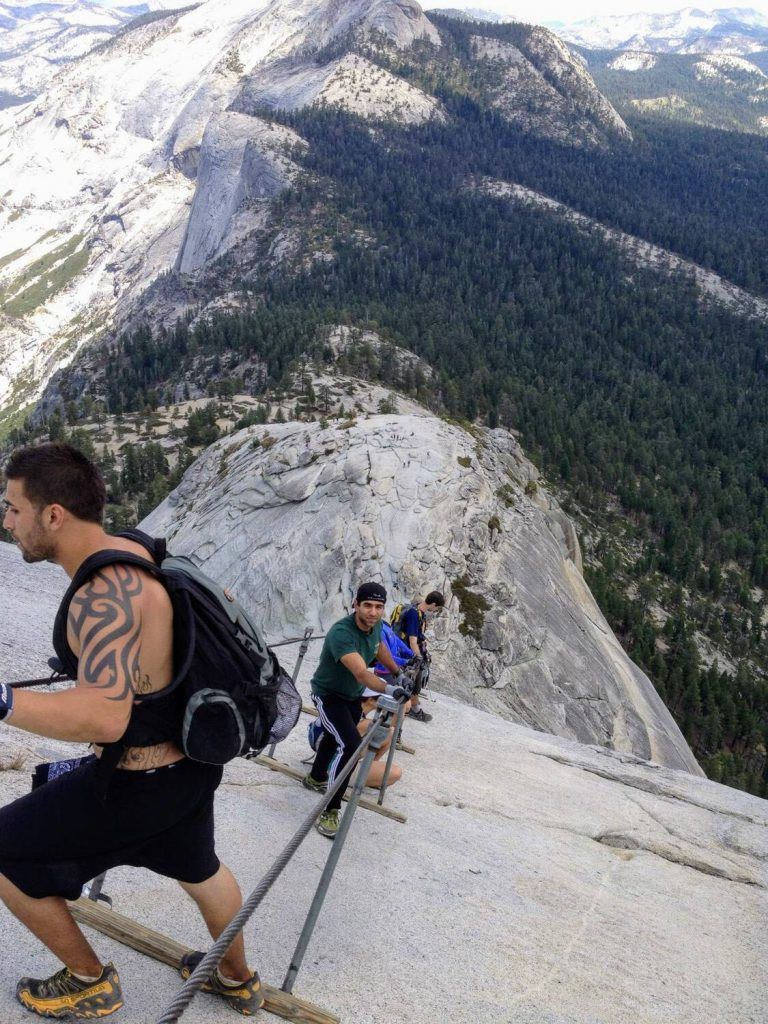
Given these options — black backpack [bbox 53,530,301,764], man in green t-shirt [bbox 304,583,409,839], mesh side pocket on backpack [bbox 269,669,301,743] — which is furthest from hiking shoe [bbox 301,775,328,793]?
black backpack [bbox 53,530,301,764]

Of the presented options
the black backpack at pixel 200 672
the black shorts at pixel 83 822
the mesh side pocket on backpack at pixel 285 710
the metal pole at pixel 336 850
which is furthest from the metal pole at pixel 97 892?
the black backpack at pixel 200 672

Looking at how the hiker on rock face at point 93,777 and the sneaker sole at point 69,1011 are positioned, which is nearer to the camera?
the hiker on rock face at point 93,777

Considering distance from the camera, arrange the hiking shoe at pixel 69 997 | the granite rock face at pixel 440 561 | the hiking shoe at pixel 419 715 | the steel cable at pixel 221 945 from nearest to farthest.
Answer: the steel cable at pixel 221 945 → the hiking shoe at pixel 69 997 → the hiking shoe at pixel 419 715 → the granite rock face at pixel 440 561

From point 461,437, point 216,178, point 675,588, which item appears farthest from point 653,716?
point 216,178

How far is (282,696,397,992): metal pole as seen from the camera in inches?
169

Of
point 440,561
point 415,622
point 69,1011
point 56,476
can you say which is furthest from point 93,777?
point 440,561

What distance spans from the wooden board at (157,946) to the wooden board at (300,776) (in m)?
3.12

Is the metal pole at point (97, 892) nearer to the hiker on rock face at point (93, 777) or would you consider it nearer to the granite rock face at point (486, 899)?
the granite rock face at point (486, 899)

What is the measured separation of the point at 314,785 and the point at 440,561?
12373 mm

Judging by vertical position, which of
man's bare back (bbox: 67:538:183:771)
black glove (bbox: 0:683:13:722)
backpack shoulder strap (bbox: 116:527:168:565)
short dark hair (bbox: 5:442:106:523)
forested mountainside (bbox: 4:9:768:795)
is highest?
short dark hair (bbox: 5:442:106:523)

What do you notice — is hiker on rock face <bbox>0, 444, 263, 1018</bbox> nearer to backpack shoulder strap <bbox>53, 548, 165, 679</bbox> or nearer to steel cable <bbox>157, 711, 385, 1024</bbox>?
backpack shoulder strap <bbox>53, 548, 165, 679</bbox>

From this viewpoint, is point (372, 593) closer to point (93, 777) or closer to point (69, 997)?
point (93, 777)

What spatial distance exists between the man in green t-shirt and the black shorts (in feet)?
10.6

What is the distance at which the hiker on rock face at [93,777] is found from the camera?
3.06m
